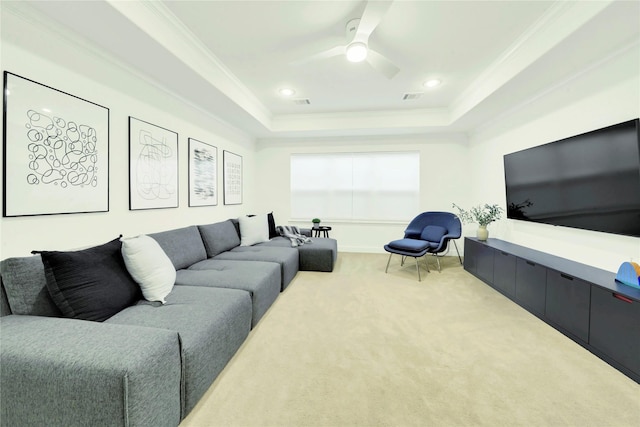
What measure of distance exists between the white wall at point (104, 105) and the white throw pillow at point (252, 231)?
2.11 feet

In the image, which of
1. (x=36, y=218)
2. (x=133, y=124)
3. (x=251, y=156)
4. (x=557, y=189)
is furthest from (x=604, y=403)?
(x=251, y=156)

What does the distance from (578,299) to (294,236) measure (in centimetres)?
334

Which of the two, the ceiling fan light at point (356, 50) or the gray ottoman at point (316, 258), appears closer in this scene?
the ceiling fan light at point (356, 50)

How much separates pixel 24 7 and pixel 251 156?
3.71 m

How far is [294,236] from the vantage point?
14.0ft

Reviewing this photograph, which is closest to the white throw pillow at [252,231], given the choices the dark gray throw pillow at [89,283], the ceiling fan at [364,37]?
the dark gray throw pillow at [89,283]

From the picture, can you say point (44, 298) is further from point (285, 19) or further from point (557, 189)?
point (557, 189)

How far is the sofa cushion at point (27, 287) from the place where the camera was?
4.42 feet

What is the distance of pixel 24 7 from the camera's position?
164 centimetres

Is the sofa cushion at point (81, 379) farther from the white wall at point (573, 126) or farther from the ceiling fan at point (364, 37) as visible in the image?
the white wall at point (573, 126)

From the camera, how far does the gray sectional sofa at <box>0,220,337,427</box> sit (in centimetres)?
99

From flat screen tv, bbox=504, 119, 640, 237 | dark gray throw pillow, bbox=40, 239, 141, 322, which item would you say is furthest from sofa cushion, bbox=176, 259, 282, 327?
flat screen tv, bbox=504, 119, 640, 237

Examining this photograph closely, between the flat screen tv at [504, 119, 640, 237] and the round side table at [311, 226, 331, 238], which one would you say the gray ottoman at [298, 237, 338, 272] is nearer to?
the round side table at [311, 226, 331, 238]

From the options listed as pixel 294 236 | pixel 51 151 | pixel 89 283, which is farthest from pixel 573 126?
pixel 51 151
